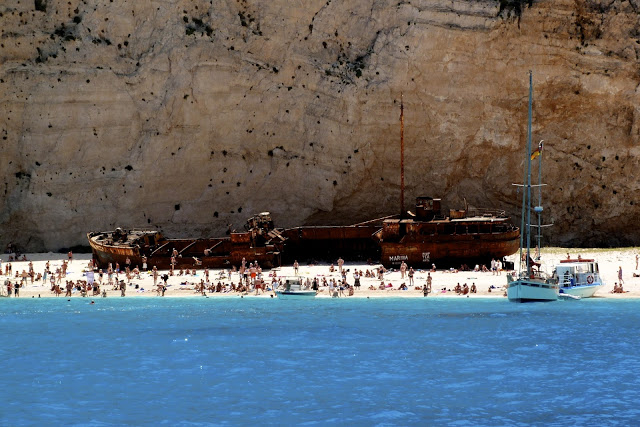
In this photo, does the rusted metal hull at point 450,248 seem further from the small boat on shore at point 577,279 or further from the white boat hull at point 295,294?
the white boat hull at point 295,294

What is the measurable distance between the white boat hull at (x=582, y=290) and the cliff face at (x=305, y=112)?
14257mm

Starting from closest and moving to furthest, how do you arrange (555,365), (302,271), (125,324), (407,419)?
(407,419) < (555,365) < (125,324) < (302,271)

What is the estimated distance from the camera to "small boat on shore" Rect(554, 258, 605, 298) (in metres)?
40.4

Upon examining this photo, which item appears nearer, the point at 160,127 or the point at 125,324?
the point at 125,324

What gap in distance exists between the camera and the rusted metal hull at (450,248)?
47750 mm

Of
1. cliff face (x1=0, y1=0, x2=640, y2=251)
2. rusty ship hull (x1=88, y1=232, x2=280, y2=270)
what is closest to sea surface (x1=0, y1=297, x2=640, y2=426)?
rusty ship hull (x1=88, y1=232, x2=280, y2=270)

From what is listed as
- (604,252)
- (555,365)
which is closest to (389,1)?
(604,252)

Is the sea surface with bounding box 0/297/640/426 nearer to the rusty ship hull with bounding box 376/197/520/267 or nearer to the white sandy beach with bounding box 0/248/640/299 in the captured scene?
the white sandy beach with bounding box 0/248/640/299

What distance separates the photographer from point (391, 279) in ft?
151

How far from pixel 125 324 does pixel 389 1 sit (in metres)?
26.7

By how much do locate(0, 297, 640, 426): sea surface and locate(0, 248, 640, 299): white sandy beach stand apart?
1.02m

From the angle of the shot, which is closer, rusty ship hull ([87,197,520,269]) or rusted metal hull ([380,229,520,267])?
rusted metal hull ([380,229,520,267])

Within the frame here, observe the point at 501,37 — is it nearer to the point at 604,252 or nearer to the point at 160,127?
the point at 604,252

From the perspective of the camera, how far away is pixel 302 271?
48.6 metres
